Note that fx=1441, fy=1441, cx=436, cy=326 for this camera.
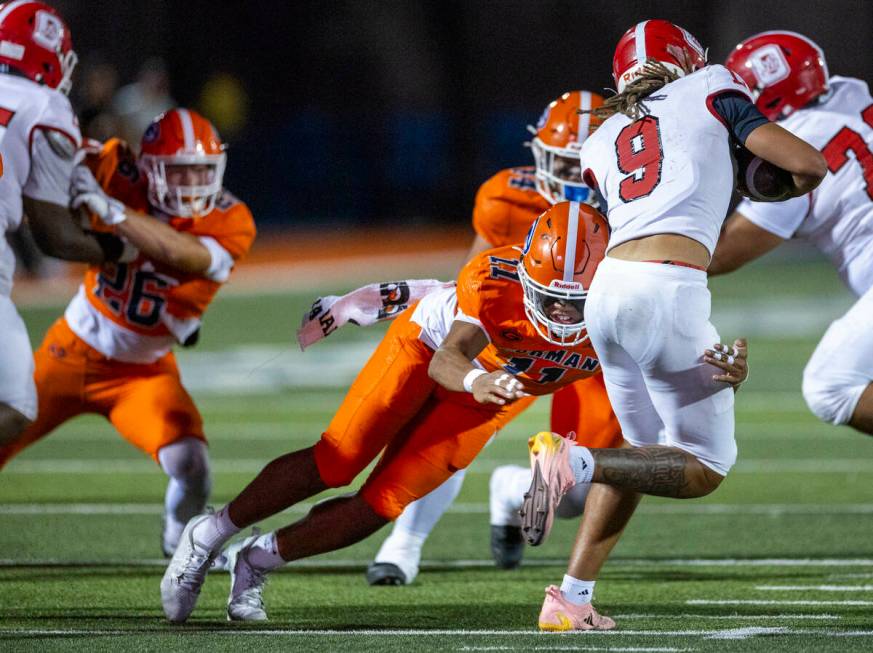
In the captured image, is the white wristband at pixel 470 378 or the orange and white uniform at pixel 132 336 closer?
the white wristband at pixel 470 378

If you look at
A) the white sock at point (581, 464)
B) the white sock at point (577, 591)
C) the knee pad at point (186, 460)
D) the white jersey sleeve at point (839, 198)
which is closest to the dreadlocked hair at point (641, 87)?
the white sock at point (581, 464)

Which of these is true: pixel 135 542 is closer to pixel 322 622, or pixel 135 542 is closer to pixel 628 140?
pixel 322 622

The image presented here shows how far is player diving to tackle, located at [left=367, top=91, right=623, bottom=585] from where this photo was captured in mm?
4926

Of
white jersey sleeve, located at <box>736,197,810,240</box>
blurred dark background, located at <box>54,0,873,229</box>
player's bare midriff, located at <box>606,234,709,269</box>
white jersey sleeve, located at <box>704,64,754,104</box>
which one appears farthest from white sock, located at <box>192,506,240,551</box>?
blurred dark background, located at <box>54,0,873,229</box>

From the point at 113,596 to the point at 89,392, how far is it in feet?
3.10

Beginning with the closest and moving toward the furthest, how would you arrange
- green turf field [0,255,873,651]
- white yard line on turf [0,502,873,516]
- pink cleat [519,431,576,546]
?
pink cleat [519,431,576,546]
green turf field [0,255,873,651]
white yard line on turf [0,502,873,516]

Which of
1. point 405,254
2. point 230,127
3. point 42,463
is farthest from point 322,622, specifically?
point 230,127

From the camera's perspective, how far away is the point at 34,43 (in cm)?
485

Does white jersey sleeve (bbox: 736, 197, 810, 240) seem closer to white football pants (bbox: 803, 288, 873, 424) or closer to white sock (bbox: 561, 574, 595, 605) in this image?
white football pants (bbox: 803, 288, 873, 424)

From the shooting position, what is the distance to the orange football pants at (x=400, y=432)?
4262mm

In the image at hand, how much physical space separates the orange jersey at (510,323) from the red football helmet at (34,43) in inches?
66.1

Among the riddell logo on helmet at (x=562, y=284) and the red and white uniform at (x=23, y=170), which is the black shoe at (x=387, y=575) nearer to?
the red and white uniform at (x=23, y=170)

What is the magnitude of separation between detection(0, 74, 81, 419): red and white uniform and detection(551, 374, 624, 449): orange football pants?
177cm

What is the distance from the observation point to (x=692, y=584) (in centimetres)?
479
